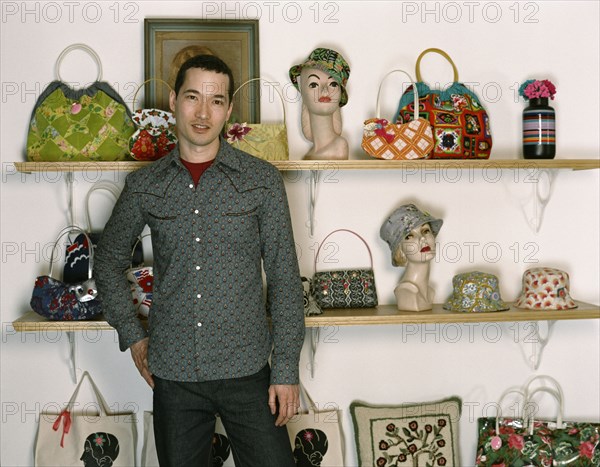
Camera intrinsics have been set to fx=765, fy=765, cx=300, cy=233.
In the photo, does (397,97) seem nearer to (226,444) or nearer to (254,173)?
(254,173)

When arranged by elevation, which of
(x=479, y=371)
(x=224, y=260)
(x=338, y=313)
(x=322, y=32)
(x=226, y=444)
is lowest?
(x=226, y=444)

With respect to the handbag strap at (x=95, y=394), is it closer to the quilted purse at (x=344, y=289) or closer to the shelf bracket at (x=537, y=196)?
the quilted purse at (x=344, y=289)

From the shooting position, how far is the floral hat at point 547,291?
2.28 m

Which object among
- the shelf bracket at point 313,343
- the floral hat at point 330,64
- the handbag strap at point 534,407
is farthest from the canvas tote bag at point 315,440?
the floral hat at point 330,64

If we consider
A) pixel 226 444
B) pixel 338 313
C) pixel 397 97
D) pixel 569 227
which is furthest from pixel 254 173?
pixel 569 227

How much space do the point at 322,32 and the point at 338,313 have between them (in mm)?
869

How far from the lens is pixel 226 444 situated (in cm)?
240

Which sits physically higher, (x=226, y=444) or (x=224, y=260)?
(x=224, y=260)

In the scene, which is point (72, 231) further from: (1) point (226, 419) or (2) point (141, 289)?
(1) point (226, 419)

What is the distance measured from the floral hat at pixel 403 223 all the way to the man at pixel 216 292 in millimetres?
503

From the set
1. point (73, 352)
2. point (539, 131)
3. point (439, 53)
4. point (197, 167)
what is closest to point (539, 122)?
point (539, 131)

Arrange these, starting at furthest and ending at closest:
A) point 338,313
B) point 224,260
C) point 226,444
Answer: point 226,444 → point 338,313 → point 224,260

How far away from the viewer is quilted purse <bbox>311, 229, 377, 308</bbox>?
231cm

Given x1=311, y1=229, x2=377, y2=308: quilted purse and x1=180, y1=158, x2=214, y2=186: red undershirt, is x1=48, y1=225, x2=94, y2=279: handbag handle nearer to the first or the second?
x1=180, y1=158, x2=214, y2=186: red undershirt
